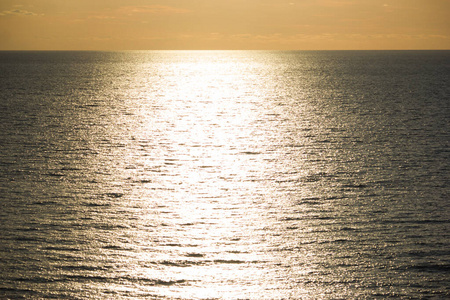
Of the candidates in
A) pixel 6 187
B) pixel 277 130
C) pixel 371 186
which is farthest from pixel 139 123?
pixel 371 186

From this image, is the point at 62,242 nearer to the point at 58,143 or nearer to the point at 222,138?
the point at 58,143

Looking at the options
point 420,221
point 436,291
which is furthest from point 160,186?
point 436,291

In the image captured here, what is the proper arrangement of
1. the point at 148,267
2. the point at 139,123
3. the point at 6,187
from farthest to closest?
1. the point at 139,123
2. the point at 6,187
3. the point at 148,267

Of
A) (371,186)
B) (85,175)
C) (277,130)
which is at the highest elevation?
(371,186)

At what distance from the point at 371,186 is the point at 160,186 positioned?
63.4ft

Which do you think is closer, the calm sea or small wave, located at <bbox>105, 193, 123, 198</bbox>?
the calm sea

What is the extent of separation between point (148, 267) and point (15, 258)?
8.16 m

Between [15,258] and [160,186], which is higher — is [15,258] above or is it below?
above

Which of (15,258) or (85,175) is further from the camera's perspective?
(85,175)

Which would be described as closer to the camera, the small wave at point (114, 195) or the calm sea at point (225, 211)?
the calm sea at point (225, 211)

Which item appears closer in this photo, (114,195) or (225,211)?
(225,211)

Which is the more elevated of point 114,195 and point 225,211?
point 225,211

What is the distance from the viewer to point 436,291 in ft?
80.8

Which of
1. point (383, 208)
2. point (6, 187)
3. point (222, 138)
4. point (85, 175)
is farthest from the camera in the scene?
point (222, 138)
